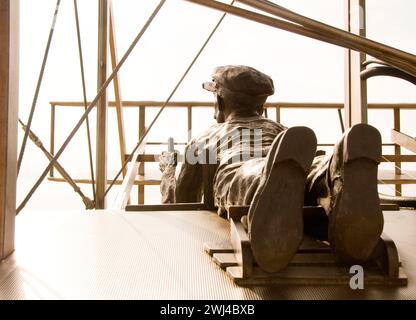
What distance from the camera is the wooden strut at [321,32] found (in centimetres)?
71

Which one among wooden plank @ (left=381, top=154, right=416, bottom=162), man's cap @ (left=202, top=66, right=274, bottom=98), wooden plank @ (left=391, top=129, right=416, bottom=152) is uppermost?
man's cap @ (left=202, top=66, right=274, bottom=98)

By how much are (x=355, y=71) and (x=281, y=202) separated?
1677 mm

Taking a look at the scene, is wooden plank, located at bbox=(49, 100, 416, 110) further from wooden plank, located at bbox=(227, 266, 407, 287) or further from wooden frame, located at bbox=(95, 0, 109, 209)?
wooden plank, located at bbox=(227, 266, 407, 287)

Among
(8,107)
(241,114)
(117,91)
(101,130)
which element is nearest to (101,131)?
(101,130)

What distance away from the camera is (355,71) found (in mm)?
2266

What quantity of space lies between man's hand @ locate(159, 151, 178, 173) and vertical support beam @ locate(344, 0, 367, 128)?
1.00m

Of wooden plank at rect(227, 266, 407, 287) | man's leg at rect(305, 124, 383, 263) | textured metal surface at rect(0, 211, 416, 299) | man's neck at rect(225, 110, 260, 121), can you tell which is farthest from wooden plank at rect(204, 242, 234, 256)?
man's neck at rect(225, 110, 260, 121)

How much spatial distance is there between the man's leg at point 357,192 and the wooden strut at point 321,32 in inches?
5.3

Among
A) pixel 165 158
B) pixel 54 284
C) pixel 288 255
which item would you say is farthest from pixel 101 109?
pixel 288 255

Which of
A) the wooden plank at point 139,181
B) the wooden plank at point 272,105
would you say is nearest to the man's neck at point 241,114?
the wooden plank at point 139,181

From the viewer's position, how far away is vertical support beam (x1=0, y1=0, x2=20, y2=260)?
0.92m

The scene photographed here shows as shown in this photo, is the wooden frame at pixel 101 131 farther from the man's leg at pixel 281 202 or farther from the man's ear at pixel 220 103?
the man's leg at pixel 281 202
